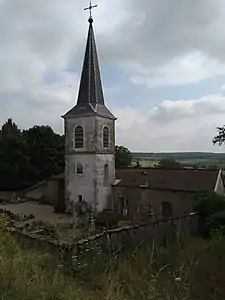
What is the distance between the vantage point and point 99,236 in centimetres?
1156

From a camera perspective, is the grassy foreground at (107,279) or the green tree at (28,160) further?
the green tree at (28,160)

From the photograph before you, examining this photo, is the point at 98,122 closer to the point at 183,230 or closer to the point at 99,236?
the point at 183,230

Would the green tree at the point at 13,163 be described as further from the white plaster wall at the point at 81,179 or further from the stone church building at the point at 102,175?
the white plaster wall at the point at 81,179

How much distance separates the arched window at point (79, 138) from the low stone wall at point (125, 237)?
→ 11967 mm

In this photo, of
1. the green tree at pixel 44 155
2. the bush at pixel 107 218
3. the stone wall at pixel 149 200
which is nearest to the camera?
the bush at pixel 107 218

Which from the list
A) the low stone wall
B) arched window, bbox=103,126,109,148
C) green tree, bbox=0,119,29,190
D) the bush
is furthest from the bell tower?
green tree, bbox=0,119,29,190

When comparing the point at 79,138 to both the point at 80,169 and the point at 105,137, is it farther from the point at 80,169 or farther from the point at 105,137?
the point at 80,169

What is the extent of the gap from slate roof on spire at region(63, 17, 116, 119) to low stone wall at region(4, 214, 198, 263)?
12784 millimetres

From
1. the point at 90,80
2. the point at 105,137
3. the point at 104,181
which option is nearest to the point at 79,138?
the point at 105,137

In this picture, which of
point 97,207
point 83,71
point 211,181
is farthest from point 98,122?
point 211,181

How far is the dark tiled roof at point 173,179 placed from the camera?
84.3 feet

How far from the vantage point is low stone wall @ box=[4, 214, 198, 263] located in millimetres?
8922

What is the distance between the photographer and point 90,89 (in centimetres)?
2927

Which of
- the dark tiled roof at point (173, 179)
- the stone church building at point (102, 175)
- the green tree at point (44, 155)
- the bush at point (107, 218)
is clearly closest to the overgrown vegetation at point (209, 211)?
the dark tiled roof at point (173, 179)
